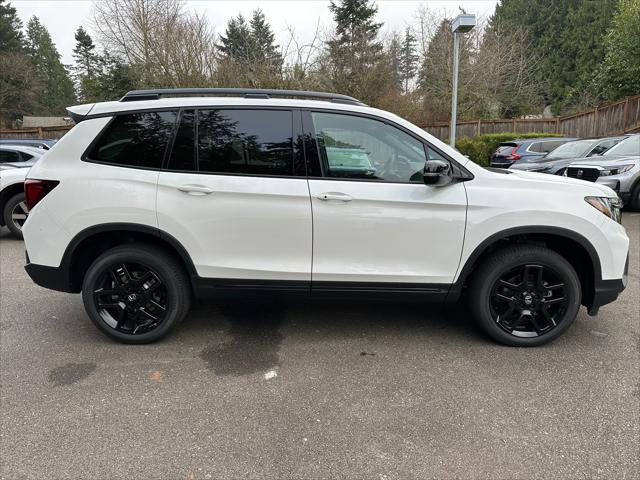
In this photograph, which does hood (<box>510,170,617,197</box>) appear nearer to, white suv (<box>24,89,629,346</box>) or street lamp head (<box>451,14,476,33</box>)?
white suv (<box>24,89,629,346</box>)

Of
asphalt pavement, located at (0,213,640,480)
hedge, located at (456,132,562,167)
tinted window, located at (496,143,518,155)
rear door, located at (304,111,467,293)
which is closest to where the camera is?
asphalt pavement, located at (0,213,640,480)

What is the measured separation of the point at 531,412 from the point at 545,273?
1138 mm

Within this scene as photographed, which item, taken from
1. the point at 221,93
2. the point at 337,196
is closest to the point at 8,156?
the point at 221,93

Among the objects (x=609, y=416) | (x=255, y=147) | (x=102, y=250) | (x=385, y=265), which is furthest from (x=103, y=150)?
(x=609, y=416)

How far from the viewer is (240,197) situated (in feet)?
10.4

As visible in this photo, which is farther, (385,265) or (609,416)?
(385,265)

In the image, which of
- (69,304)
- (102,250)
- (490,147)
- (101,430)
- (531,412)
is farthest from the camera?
(490,147)

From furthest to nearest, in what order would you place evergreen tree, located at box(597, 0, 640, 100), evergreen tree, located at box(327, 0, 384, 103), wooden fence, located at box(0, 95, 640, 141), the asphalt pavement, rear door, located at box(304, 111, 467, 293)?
evergreen tree, located at box(327, 0, 384, 103) → evergreen tree, located at box(597, 0, 640, 100) → wooden fence, located at box(0, 95, 640, 141) → rear door, located at box(304, 111, 467, 293) → the asphalt pavement

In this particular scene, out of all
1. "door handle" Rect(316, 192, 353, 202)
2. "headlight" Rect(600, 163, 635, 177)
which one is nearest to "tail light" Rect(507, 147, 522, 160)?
"headlight" Rect(600, 163, 635, 177)

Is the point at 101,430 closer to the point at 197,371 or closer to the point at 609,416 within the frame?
the point at 197,371

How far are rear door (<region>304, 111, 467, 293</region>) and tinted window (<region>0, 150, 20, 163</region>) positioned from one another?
25.0 ft

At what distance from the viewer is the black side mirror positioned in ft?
10.0

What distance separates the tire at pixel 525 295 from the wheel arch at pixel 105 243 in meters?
2.19

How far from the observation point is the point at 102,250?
11.5 feet
